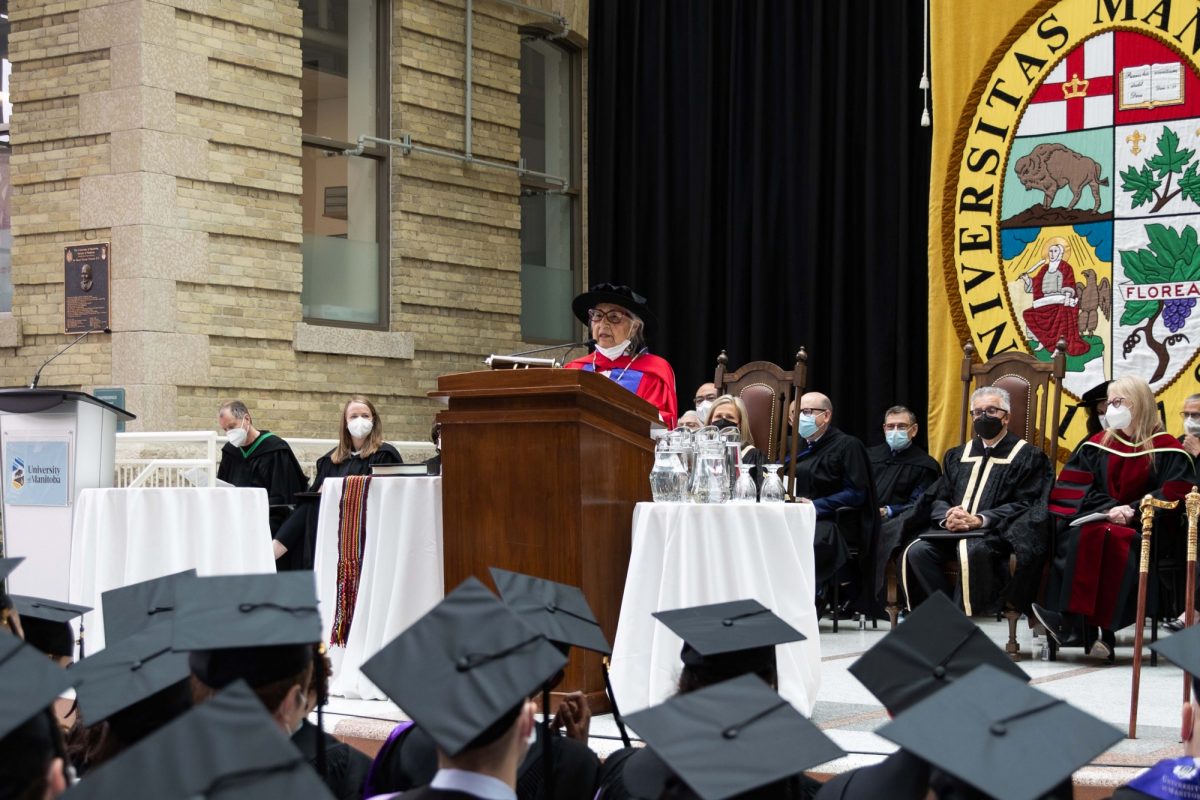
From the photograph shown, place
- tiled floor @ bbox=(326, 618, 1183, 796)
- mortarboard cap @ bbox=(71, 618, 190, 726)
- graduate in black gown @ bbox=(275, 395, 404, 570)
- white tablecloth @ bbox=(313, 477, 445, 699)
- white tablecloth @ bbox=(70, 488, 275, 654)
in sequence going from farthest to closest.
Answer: graduate in black gown @ bbox=(275, 395, 404, 570), white tablecloth @ bbox=(70, 488, 275, 654), white tablecloth @ bbox=(313, 477, 445, 699), tiled floor @ bbox=(326, 618, 1183, 796), mortarboard cap @ bbox=(71, 618, 190, 726)

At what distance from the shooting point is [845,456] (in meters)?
8.27

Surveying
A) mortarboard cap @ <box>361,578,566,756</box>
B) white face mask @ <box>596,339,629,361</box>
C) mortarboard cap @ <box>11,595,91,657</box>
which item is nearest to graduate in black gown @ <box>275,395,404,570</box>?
white face mask @ <box>596,339,629,361</box>

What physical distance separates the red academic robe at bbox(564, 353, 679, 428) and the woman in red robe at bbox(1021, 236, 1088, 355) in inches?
180

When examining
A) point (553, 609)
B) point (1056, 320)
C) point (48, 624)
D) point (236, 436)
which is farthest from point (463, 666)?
point (1056, 320)

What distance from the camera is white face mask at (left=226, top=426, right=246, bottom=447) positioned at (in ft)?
31.3

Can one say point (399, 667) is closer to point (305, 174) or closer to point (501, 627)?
point (501, 627)

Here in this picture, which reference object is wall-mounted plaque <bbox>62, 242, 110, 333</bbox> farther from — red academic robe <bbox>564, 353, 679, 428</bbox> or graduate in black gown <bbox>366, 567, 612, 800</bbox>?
graduate in black gown <bbox>366, 567, 612, 800</bbox>

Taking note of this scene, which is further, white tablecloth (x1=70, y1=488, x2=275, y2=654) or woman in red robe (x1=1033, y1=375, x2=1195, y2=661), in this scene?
woman in red robe (x1=1033, y1=375, x2=1195, y2=661)

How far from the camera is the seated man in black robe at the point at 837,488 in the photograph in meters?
8.01

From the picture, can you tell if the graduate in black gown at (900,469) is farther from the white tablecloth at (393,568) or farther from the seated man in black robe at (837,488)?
the white tablecloth at (393,568)

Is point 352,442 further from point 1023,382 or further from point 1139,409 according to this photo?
point 1139,409

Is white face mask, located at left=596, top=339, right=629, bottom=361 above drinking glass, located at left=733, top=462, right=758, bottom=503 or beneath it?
above

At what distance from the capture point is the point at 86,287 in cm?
992

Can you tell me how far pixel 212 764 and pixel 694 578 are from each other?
2992 mm
